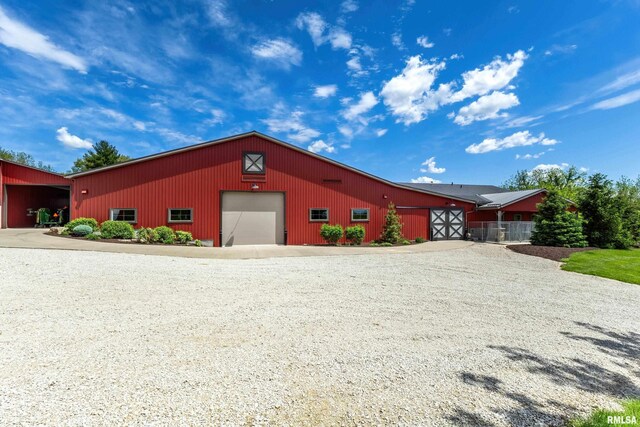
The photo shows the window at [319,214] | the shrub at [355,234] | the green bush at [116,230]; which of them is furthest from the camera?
the window at [319,214]

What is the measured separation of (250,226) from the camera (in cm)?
1593

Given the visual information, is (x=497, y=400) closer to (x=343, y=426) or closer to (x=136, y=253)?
(x=343, y=426)

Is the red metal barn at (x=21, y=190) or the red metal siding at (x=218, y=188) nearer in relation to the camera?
the red metal siding at (x=218, y=188)

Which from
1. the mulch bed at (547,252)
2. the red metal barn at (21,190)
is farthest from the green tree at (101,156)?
the mulch bed at (547,252)

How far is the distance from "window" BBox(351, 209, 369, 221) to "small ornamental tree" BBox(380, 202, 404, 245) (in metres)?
1.23

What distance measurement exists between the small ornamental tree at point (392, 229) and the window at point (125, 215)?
13.8 metres

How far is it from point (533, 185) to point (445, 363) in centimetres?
5796

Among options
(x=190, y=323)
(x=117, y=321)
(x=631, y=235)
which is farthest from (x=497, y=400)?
(x=631, y=235)

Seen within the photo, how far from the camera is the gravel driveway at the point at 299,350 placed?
2.50m

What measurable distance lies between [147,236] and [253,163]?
6428 mm

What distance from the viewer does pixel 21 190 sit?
64.0ft

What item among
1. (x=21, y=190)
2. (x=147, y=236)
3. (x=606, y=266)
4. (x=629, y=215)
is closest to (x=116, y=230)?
(x=147, y=236)

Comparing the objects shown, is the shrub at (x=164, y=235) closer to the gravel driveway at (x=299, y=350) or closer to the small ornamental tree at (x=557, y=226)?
the gravel driveway at (x=299, y=350)

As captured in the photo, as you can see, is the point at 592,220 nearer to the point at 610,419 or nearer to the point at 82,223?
the point at 610,419
